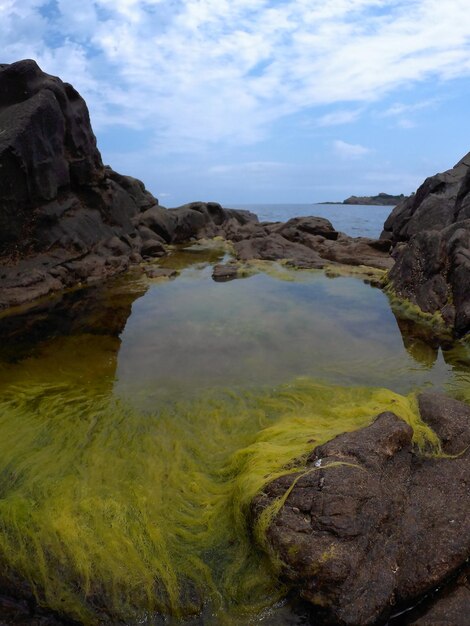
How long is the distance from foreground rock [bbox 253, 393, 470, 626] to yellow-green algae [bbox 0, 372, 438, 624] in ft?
0.85

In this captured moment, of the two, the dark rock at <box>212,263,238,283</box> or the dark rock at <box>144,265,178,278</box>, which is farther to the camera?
the dark rock at <box>144,265,178,278</box>

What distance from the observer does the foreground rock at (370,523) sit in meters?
2.81

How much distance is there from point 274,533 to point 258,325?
6522 mm

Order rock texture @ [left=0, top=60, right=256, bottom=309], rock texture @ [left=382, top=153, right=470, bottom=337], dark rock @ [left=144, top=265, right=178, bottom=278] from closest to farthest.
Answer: rock texture @ [left=382, top=153, right=470, bottom=337], rock texture @ [left=0, top=60, right=256, bottom=309], dark rock @ [left=144, top=265, right=178, bottom=278]

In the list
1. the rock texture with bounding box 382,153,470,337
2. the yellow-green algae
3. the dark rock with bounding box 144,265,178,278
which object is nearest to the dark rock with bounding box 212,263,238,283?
the dark rock with bounding box 144,265,178,278

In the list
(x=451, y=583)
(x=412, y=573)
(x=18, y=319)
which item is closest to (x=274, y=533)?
(x=412, y=573)

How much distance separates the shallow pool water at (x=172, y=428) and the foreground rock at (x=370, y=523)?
0.95 ft

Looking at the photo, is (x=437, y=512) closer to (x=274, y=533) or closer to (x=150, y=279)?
(x=274, y=533)

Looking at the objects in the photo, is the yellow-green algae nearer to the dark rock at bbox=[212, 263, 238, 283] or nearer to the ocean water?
the dark rock at bbox=[212, 263, 238, 283]

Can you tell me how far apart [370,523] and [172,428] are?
2.69 m

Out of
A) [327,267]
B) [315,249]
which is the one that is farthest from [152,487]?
[315,249]

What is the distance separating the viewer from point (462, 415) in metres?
4.33

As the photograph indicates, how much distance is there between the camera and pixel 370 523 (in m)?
3.12

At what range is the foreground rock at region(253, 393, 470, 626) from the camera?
2.81 m
